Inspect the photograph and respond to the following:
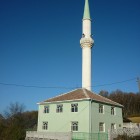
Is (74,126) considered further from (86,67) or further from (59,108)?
(86,67)

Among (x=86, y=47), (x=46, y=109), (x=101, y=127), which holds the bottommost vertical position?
(x=101, y=127)

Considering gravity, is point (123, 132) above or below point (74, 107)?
below

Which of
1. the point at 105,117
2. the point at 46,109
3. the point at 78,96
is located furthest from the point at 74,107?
the point at 46,109

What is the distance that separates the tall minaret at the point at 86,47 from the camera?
4453cm

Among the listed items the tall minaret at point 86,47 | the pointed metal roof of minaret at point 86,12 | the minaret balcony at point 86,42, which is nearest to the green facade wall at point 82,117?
the tall minaret at point 86,47

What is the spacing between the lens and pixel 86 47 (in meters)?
46.8

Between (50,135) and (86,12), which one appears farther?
(86,12)

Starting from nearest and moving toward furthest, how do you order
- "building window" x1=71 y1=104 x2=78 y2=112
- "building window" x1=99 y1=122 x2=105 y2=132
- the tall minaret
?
1. "building window" x1=71 y1=104 x2=78 y2=112
2. "building window" x1=99 y1=122 x2=105 y2=132
3. the tall minaret

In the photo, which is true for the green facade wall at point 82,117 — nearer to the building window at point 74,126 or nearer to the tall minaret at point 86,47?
the building window at point 74,126

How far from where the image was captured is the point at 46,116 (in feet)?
124

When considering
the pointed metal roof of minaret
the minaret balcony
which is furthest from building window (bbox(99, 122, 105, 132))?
the pointed metal roof of minaret

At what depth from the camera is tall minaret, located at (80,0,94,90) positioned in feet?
146

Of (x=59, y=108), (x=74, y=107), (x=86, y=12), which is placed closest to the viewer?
(x=74, y=107)

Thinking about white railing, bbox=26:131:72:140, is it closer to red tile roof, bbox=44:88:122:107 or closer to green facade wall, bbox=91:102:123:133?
green facade wall, bbox=91:102:123:133
